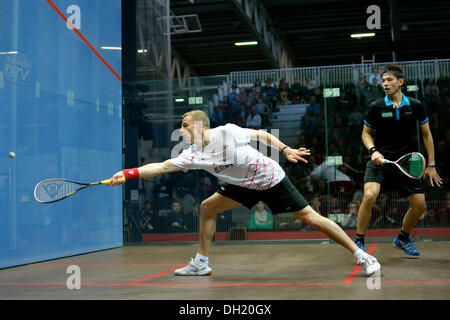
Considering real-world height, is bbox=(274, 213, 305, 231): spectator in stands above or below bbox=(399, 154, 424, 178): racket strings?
below

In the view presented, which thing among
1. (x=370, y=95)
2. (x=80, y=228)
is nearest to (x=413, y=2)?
(x=370, y=95)

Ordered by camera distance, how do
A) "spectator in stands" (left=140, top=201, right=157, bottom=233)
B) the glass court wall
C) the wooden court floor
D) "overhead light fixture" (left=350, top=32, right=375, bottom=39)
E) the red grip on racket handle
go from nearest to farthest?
the wooden court floor
the red grip on racket handle
the glass court wall
"spectator in stands" (left=140, top=201, right=157, bottom=233)
"overhead light fixture" (left=350, top=32, right=375, bottom=39)

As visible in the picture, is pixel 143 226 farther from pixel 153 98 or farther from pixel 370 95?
pixel 370 95

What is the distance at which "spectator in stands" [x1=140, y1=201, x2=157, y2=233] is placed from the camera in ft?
21.3

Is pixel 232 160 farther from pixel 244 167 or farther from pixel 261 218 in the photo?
pixel 261 218

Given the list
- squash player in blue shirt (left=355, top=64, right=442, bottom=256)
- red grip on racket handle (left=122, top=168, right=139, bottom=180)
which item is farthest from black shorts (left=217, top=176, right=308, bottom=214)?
squash player in blue shirt (left=355, top=64, right=442, bottom=256)

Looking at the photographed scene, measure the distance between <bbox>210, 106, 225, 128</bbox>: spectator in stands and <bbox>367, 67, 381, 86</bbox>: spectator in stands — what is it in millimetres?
1686

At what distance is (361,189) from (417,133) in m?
0.86

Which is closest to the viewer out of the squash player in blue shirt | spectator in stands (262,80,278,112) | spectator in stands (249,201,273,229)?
the squash player in blue shirt

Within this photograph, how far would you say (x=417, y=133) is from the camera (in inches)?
239

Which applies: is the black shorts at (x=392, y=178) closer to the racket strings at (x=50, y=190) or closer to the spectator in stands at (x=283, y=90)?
the racket strings at (x=50, y=190)

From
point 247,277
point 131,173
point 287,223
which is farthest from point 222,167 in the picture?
point 287,223

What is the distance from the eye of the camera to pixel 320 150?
6207 mm

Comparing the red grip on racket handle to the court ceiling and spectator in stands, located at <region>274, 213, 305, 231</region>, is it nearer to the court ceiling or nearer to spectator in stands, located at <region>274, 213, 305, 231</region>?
spectator in stands, located at <region>274, 213, 305, 231</region>
